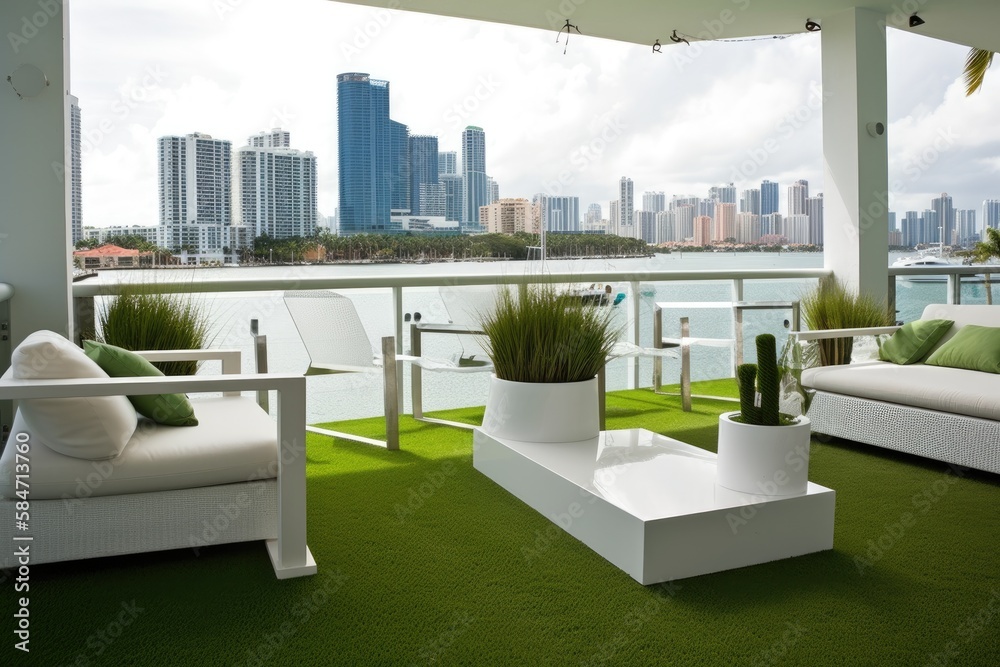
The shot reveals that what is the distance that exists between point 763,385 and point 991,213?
9.40 meters

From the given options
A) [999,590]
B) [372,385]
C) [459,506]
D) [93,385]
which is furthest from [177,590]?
[372,385]

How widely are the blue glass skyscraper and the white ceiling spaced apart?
7.43 feet

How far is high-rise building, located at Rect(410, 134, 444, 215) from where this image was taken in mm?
8008

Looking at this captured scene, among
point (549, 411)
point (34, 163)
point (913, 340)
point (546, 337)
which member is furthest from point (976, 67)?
point (34, 163)

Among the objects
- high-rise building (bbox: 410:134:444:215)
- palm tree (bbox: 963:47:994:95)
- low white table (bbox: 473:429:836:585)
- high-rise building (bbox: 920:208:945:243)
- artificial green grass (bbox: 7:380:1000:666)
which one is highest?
palm tree (bbox: 963:47:994:95)

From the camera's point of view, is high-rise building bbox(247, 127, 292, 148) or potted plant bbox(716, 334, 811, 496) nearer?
potted plant bbox(716, 334, 811, 496)

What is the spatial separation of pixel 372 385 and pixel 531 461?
230 cm

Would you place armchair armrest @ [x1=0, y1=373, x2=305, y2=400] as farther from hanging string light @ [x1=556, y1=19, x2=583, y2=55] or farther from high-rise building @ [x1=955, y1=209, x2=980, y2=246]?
high-rise building @ [x1=955, y1=209, x2=980, y2=246]

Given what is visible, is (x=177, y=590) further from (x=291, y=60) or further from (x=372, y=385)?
(x=291, y=60)

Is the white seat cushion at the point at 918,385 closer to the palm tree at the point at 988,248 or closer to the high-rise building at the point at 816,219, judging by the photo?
the high-rise building at the point at 816,219

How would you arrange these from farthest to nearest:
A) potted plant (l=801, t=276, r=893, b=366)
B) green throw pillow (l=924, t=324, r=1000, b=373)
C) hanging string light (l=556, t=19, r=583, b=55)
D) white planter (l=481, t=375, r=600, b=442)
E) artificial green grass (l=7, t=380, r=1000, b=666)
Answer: hanging string light (l=556, t=19, r=583, b=55), potted plant (l=801, t=276, r=893, b=366), green throw pillow (l=924, t=324, r=1000, b=373), white planter (l=481, t=375, r=600, b=442), artificial green grass (l=7, t=380, r=1000, b=666)

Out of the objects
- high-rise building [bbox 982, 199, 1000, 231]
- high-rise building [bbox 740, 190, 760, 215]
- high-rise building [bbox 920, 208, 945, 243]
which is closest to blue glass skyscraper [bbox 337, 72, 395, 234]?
high-rise building [bbox 740, 190, 760, 215]

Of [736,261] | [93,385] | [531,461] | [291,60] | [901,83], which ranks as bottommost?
[531,461]

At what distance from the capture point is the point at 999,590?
2357 millimetres
